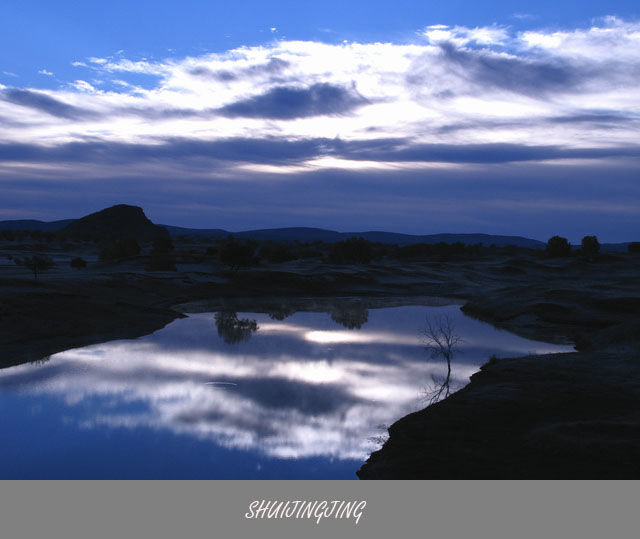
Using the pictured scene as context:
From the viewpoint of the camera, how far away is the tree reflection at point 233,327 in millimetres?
31531

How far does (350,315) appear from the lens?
4291 centimetres

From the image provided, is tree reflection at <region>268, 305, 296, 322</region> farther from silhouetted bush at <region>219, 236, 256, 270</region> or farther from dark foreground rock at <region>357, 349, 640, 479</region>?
dark foreground rock at <region>357, 349, 640, 479</region>

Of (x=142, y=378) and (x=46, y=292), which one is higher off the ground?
(x=46, y=292)

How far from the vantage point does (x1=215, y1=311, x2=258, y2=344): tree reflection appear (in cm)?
3153

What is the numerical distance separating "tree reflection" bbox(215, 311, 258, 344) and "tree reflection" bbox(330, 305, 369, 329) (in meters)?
6.45

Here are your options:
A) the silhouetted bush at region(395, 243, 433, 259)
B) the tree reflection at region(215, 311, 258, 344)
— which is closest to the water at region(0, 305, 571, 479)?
the tree reflection at region(215, 311, 258, 344)

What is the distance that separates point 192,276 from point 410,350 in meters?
35.5

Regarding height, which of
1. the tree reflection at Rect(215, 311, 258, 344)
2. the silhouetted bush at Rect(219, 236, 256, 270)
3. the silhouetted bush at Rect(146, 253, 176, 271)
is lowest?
the tree reflection at Rect(215, 311, 258, 344)

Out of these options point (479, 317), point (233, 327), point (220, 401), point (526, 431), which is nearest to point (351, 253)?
point (479, 317)

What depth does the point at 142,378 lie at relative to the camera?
21.2 m

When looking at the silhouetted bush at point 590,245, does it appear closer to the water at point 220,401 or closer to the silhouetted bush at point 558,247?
the silhouetted bush at point 558,247

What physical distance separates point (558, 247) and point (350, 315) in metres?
76.4

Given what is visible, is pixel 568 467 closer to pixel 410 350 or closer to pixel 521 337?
pixel 410 350
